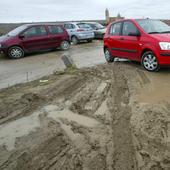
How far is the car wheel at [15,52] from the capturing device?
1410 cm

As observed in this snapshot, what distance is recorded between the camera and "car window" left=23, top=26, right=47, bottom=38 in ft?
47.2

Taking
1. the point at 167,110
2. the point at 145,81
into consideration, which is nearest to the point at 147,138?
the point at 167,110

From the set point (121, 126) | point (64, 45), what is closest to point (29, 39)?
point (64, 45)

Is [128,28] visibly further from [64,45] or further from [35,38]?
[64,45]

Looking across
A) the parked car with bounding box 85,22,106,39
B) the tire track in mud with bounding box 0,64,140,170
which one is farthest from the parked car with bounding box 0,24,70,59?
the tire track in mud with bounding box 0,64,140,170

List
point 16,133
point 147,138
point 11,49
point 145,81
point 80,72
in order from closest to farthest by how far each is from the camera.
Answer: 1. point 147,138
2. point 16,133
3. point 145,81
4. point 80,72
5. point 11,49

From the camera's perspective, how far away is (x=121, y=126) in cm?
448

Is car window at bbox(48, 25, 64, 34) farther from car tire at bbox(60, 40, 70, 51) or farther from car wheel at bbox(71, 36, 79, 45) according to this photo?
car wheel at bbox(71, 36, 79, 45)

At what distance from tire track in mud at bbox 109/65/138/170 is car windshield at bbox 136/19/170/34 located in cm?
215

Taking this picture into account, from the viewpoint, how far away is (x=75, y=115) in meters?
5.21

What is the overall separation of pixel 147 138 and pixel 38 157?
1613 mm

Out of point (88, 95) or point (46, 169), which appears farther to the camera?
point (88, 95)

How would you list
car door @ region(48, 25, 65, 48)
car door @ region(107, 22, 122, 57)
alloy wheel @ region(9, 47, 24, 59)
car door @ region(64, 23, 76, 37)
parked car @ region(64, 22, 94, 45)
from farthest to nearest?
car door @ region(64, 23, 76, 37) < parked car @ region(64, 22, 94, 45) < car door @ region(48, 25, 65, 48) < alloy wheel @ region(9, 47, 24, 59) < car door @ region(107, 22, 122, 57)

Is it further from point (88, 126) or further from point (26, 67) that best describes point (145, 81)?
point (26, 67)
